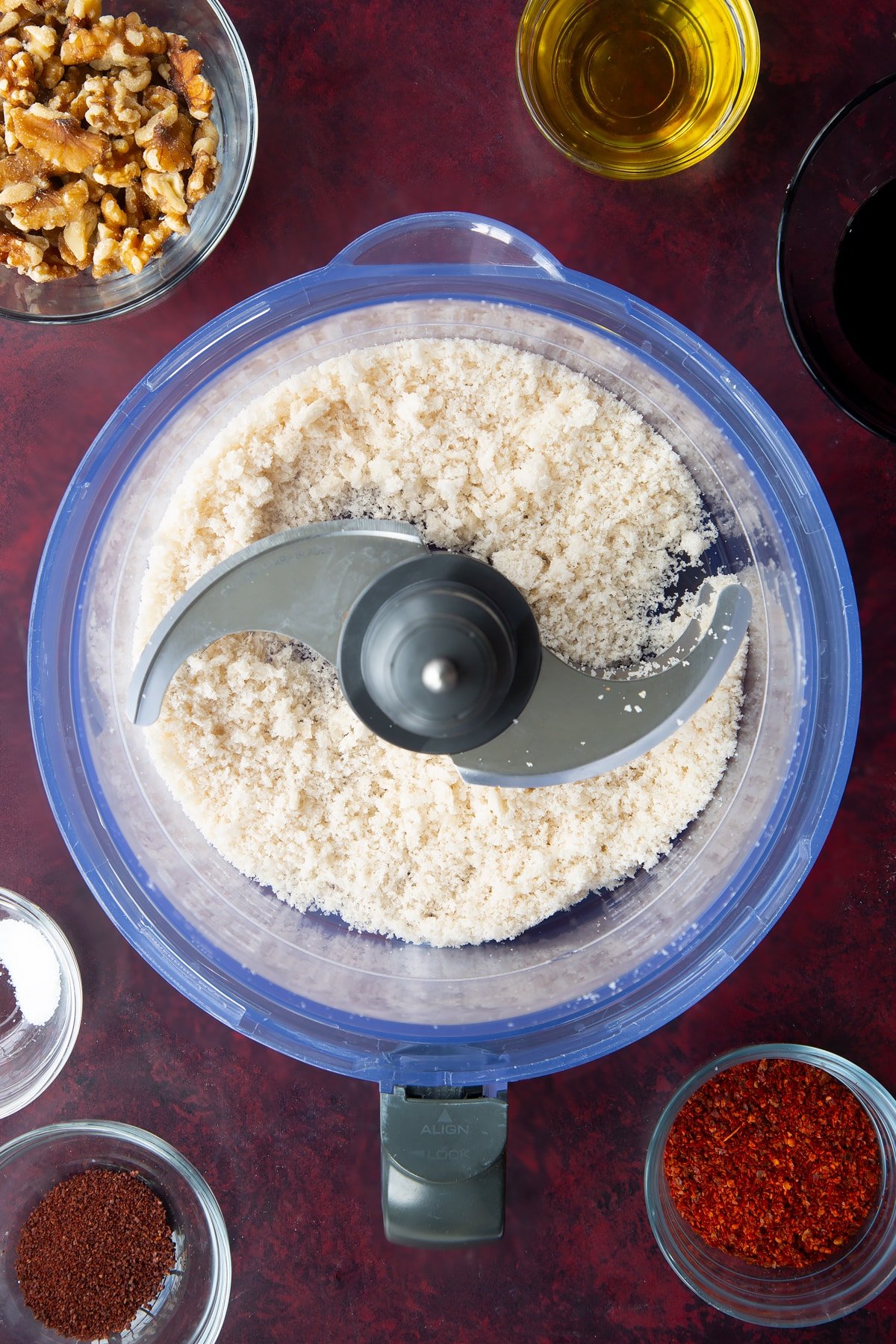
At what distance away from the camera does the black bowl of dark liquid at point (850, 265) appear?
1.05m

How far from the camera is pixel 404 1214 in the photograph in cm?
99

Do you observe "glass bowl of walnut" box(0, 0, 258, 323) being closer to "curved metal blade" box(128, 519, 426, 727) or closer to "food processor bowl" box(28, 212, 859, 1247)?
"food processor bowl" box(28, 212, 859, 1247)

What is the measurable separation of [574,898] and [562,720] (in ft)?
0.78

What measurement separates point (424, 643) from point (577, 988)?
18.4 inches

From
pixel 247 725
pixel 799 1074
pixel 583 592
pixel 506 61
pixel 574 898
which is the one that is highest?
pixel 506 61

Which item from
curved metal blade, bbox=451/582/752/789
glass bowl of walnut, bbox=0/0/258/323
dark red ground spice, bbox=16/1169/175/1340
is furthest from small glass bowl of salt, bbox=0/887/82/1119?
glass bowl of walnut, bbox=0/0/258/323

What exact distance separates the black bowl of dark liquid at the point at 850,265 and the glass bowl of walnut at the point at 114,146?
1.93 feet

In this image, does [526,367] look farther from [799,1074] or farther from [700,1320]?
[700,1320]

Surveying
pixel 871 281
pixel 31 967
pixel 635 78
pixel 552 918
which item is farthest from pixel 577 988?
pixel 635 78

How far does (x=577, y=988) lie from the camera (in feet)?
3.56

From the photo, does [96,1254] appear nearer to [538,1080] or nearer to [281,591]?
[538,1080]

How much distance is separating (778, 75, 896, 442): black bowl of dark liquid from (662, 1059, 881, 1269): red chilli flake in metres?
0.73

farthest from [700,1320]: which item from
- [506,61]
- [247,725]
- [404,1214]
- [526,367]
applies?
[506,61]

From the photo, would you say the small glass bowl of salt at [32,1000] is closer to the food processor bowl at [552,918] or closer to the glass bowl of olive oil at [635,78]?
the food processor bowl at [552,918]
